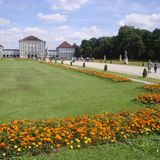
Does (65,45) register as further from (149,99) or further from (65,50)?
(149,99)

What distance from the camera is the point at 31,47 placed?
15738cm

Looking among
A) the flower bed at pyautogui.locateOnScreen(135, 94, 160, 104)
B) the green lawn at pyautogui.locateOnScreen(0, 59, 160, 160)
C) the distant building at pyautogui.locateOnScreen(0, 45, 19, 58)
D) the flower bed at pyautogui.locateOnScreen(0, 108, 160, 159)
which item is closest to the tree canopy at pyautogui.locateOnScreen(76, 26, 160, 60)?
the green lawn at pyautogui.locateOnScreen(0, 59, 160, 160)

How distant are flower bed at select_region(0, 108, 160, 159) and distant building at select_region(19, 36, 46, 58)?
151 metres

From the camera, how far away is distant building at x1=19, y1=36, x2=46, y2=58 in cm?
15562

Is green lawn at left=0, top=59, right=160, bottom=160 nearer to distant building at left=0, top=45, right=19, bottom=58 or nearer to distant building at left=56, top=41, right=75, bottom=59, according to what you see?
distant building at left=0, top=45, right=19, bottom=58

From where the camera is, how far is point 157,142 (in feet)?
20.0

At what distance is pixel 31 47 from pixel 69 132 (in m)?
155

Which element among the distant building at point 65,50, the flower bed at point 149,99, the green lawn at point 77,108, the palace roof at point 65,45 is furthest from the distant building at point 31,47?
the flower bed at point 149,99

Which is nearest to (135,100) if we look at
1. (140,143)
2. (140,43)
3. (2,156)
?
(140,143)

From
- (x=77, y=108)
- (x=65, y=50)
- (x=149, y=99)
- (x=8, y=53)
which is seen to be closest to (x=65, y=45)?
(x=65, y=50)

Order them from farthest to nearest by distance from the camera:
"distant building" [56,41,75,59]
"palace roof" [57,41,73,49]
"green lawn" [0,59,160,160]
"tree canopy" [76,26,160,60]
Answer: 1. "palace roof" [57,41,73,49]
2. "distant building" [56,41,75,59]
3. "tree canopy" [76,26,160,60]
4. "green lawn" [0,59,160,160]

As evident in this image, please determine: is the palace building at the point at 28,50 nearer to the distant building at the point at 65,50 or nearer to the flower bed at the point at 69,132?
the distant building at the point at 65,50

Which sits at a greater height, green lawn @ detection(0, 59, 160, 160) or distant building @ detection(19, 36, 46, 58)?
distant building @ detection(19, 36, 46, 58)

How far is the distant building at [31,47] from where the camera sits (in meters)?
156
